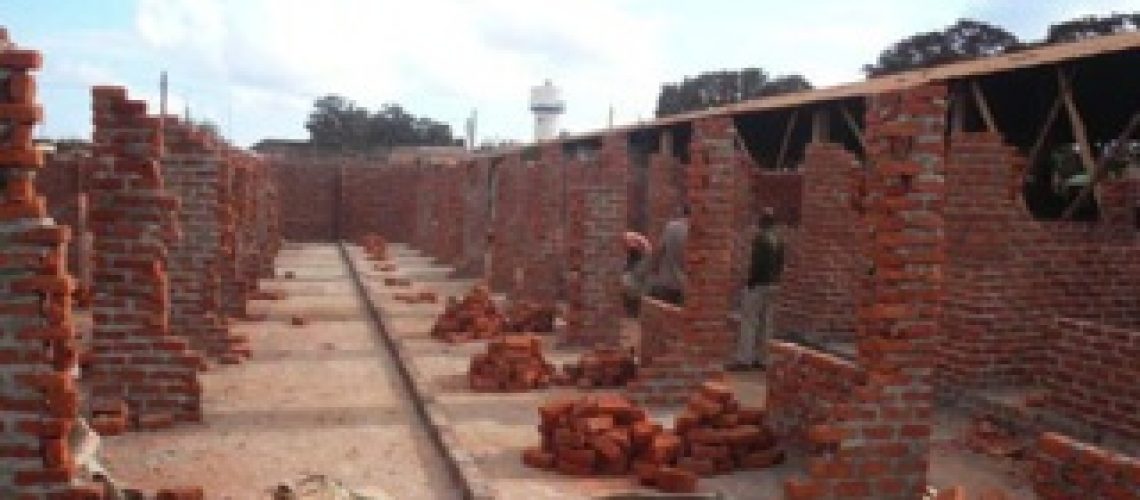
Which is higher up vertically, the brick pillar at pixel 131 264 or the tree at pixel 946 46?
the tree at pixel 946 46

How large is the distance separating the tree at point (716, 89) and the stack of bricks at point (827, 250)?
107 ft

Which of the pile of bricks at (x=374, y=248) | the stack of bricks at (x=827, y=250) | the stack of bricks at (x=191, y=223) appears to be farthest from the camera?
the pile of bricks at (x=374, y=248)

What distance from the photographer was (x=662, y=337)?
9875 mm

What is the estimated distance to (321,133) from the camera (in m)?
60.2

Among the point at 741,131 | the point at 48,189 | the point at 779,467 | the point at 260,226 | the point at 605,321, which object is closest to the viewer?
the point at 779,467

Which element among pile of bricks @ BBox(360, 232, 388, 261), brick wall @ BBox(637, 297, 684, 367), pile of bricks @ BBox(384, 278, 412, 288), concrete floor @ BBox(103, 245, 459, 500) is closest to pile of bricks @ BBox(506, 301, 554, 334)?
concrete floor @ BBox(103, 245, 459, 500)

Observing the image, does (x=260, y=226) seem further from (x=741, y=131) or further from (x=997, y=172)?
(x=997, y=172)

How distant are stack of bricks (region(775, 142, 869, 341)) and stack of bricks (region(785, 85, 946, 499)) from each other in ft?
16.8

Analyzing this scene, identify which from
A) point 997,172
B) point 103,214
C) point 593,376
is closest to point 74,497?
point 103,214

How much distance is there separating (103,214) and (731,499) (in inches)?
193

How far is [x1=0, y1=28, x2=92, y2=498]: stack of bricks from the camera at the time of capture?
475cm

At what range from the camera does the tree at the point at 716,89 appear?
148 ft

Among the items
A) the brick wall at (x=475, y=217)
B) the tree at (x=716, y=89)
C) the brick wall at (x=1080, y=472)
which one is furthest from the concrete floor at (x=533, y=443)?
the tree at (x=716, y=89)

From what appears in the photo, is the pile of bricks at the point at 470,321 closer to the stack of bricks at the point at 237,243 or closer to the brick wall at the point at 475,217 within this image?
the stack of bricks at the point at 237,243
